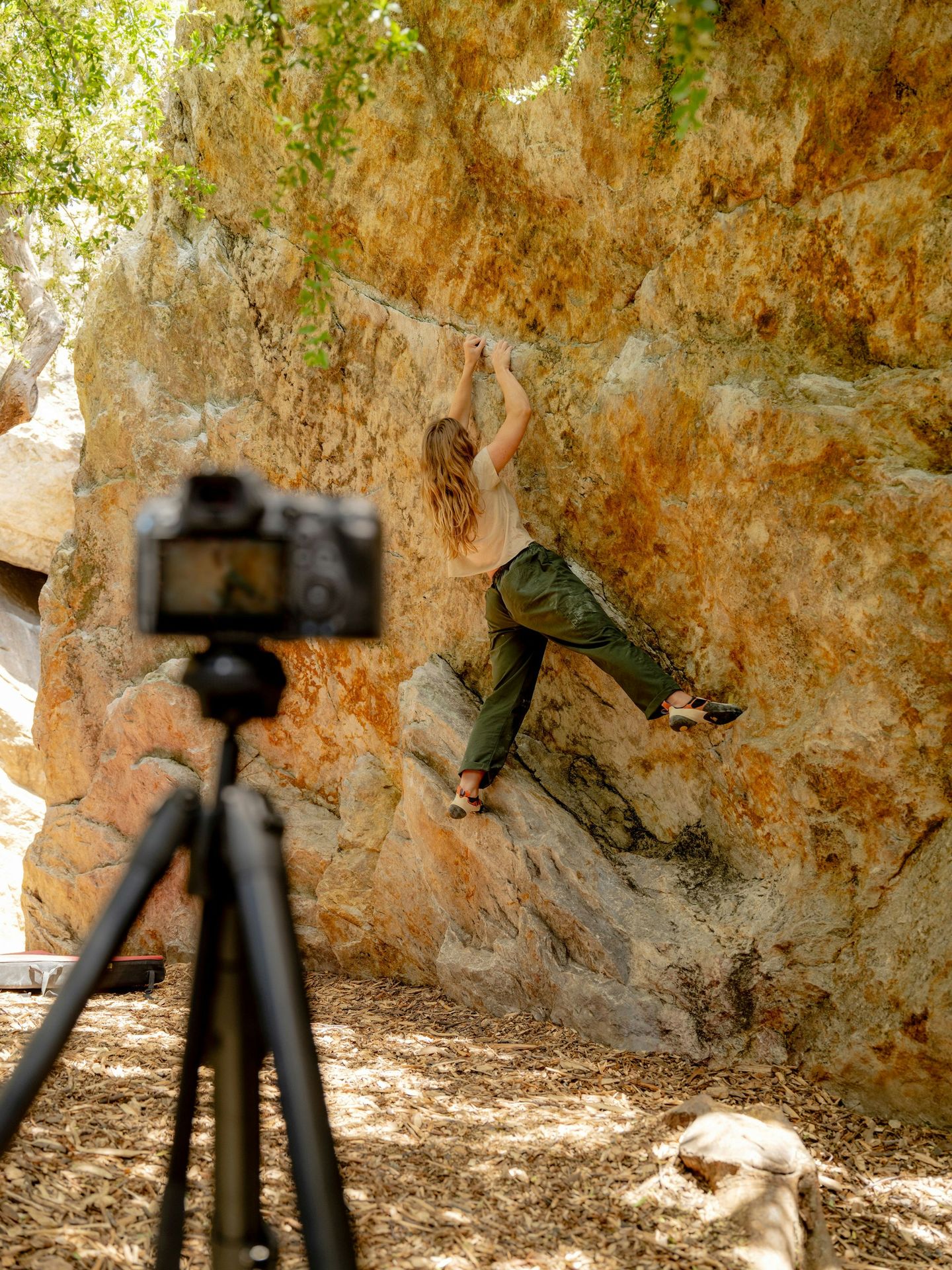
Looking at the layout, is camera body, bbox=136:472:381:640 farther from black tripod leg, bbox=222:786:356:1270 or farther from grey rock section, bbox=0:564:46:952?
grey rock section, bbox=0:564:46:952

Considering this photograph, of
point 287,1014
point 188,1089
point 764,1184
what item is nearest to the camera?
point 287,1014

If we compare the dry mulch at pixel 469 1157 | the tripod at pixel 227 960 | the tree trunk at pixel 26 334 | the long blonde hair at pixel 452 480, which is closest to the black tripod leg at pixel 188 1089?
the tripod at pixel 227 960

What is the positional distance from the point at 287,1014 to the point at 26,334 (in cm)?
890

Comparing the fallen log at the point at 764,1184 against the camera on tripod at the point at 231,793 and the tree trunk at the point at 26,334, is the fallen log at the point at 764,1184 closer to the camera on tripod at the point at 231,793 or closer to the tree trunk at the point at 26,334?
the camera on tripod at the point at 231,793

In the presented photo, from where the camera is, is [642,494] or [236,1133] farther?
[642,494]

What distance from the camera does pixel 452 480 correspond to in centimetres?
402

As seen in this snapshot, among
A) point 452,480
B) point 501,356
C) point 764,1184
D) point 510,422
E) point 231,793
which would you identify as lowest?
point 764,1184

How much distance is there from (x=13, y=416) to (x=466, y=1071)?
727 centimetres

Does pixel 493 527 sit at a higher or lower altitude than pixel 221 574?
higher

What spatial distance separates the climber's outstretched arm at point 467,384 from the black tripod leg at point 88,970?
3230mm

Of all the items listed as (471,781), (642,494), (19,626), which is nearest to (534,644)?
(471,781)

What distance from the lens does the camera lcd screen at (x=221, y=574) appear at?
4.43ft

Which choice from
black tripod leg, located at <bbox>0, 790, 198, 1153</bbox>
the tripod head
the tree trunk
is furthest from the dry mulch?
the tree trunk

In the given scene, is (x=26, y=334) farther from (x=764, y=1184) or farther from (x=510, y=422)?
(x=764, y=1184)
